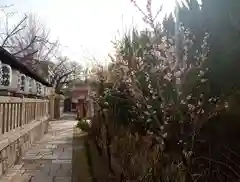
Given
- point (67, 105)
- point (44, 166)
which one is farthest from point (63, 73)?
point (44, 166)

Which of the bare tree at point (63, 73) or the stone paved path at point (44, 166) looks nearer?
the stone paved path at point (44, 166)

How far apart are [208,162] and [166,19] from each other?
2.15 m

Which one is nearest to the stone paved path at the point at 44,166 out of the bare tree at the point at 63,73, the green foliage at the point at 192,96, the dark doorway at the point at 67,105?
the green foliage at the point at 192,96

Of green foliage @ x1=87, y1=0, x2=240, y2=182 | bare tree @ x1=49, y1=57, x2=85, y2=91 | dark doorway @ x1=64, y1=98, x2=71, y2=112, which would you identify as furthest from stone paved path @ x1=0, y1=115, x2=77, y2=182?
dark doorway @ x1=64, y1=98, x2=71, y2=112

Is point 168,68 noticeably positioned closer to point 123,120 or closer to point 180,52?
point 180,52

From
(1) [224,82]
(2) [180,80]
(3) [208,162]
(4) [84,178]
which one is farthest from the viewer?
(4) [84,178]

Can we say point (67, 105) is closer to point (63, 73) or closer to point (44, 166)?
point (63, 73)

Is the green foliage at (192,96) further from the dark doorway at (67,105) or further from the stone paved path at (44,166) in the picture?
the dark doorway at (67,105)

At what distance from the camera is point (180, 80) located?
15.3 feet

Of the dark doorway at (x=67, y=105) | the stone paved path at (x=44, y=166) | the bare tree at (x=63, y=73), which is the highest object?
the bare tree at (x=63, y=73)

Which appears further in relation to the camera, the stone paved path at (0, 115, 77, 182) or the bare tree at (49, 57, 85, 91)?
the bare tree at (49, 57, 85, 91)

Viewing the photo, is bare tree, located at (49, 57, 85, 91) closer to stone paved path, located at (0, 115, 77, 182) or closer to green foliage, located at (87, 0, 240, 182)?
stone paved path, located at (0, 115, 77, 182)

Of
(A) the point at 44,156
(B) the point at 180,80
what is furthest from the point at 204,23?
(A) the point at 44,156

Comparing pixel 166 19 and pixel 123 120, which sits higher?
pixel 166 19
